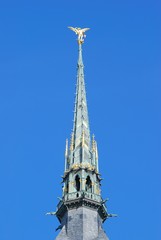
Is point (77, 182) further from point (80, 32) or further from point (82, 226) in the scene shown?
point (80, 32)

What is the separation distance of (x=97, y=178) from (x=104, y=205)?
11.1 feet

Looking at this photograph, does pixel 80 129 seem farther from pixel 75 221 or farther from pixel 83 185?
pixel 75 221

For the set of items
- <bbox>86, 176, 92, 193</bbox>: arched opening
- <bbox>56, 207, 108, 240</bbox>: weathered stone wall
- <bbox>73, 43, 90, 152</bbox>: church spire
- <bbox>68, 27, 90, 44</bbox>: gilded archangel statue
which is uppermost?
<bbox>68, 27, 90, 44</bbox>: gilded archangel statue

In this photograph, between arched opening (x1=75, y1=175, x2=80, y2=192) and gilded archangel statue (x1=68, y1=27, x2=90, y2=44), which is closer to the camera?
arched opening (x1=75, y1=175, x2=80, y2=192)

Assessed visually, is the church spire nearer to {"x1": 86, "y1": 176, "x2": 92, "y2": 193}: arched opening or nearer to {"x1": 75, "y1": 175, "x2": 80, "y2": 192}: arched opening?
{"x1": 75, "y1": 175, "x2": 80, "y2": 192}: arched opening

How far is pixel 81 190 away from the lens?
57844mm

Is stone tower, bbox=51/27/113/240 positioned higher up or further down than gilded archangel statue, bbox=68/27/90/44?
further down

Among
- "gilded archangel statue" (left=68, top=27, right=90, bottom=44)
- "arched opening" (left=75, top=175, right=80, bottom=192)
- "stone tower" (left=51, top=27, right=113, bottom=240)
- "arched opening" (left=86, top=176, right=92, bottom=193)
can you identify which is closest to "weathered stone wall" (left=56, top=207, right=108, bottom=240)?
"stone tower" (left=51, top=27, right=113, bottom=240)

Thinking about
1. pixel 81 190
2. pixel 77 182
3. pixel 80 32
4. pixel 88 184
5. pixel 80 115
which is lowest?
pixel 81 190

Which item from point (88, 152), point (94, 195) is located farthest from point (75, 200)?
point (88, 152)

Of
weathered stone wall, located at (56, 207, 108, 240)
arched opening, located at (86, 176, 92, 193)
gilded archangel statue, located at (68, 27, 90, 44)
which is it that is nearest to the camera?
weathered stone wall, located at (56, 207, 108, 240)

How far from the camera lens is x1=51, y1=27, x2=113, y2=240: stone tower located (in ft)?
180

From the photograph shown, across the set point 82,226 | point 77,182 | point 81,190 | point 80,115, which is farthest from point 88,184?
point 80,115

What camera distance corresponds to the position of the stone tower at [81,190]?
54.9 m
